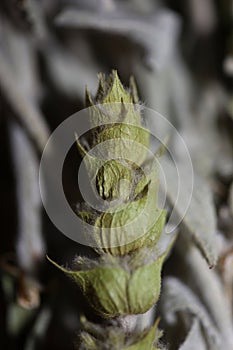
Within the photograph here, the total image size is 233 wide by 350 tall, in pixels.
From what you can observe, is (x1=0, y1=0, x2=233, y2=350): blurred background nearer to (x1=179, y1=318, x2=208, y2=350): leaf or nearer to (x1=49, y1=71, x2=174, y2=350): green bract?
(x1=179, y1=318, x2=208, y2=350): leaf

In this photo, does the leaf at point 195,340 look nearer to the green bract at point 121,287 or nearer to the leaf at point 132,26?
the green bract at point 121,287

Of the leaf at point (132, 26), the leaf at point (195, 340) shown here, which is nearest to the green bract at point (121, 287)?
the leaf at point (195, 340)

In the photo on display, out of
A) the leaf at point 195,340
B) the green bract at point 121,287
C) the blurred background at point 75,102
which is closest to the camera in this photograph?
the green bract at point 121,287

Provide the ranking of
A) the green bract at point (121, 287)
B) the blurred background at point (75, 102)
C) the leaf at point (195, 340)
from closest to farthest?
the green bract at point (121, 287) < the leaf at point (195, 340) < the blurred background at point (75, 102)

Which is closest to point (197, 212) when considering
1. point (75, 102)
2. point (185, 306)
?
point (185, 306)

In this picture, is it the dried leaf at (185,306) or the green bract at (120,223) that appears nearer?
the green bract at (120,223)

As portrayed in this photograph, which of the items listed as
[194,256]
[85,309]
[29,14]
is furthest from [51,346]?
[29,14]

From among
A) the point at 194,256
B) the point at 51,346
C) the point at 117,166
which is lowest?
the point at 51,346

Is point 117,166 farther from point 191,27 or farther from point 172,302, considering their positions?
point 191,27
